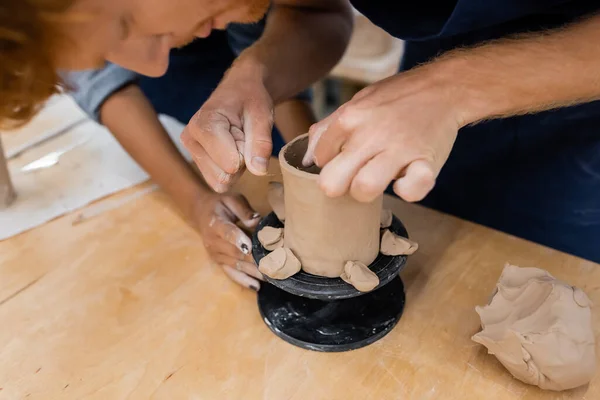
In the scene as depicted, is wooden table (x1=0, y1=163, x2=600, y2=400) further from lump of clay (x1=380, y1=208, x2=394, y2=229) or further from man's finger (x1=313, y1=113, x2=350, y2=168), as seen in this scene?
man's finger (x1=313, y1=113, x2=350, y2=168)

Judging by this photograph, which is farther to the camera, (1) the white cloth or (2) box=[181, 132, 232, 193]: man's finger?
(1) the white cloth

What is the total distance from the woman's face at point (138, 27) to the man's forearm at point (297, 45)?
0.68 ft

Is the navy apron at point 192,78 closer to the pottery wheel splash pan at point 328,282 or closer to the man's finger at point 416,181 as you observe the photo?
the pottery wheel splash pan at point 328,282

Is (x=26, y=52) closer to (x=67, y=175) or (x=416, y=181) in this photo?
(x=416, y=181)

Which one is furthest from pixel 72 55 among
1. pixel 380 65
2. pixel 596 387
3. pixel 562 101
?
pixel 380 65

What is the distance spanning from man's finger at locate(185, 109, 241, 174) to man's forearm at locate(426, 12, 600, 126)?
1.01 feet

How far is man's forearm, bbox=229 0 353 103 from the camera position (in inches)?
42.6

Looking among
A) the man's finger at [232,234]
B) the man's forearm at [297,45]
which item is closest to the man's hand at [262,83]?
the man's forearm at [297,45]

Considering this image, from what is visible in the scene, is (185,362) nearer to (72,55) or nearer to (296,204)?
(296,204)

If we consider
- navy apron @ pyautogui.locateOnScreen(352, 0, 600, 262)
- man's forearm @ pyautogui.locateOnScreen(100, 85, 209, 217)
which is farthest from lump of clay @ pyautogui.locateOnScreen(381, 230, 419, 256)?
man's forearm @ pyautogui.locateOnScreen(100, 85, 209, 217)

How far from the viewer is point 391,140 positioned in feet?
2.15

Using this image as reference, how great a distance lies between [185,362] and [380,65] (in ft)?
5.64

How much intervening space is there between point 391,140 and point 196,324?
1.45 ft

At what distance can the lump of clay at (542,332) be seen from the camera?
0.69 m
